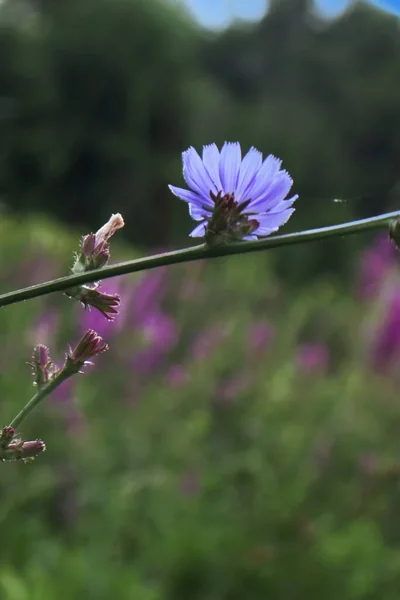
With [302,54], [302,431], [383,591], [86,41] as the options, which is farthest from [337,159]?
[383,591]

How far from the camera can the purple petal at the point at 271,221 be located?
227 millimetres

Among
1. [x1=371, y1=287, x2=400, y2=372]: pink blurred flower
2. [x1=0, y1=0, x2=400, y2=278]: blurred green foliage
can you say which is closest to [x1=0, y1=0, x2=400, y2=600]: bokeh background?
[x1=371, y1=287, x2=400, y2=372]: pink blurred flower

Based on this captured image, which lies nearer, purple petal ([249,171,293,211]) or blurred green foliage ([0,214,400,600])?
purple petal ([249,171,293,211])

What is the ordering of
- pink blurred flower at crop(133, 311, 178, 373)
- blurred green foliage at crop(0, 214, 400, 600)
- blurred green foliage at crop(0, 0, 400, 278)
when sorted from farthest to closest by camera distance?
blurred green foliage at crop(0, 0, 400, 278)
pink blurred flower at crop(133, 311, 178, 373)
blurred green foliage at crop(0, 214, 400, 600)

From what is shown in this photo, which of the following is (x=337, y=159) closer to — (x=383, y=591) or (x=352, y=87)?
(x=352, y=87)

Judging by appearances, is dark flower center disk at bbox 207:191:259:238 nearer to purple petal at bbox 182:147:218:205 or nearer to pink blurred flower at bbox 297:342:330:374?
purple petal at bbox 182:147:218:205

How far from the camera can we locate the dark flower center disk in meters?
0.22

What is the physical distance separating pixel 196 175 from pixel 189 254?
1.8 inches

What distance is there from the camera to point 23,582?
896mm

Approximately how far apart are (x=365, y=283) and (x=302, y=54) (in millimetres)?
3437

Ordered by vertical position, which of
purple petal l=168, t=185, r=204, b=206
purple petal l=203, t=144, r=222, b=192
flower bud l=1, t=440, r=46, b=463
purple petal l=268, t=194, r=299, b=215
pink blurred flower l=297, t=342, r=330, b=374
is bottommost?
flower bud l=1, t=440, r=46, b=463

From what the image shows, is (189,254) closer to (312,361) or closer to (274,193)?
A: (274,193)

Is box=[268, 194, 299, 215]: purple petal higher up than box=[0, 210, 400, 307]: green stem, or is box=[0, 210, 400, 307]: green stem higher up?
box=[268, 194, 299, 215]: purple petal

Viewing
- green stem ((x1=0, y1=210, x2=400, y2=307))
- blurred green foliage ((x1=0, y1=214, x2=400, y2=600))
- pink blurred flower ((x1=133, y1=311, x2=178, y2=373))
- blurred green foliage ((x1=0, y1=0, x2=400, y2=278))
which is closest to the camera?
green stem ((x1=0, y1=210, x2=400, y2=307))
